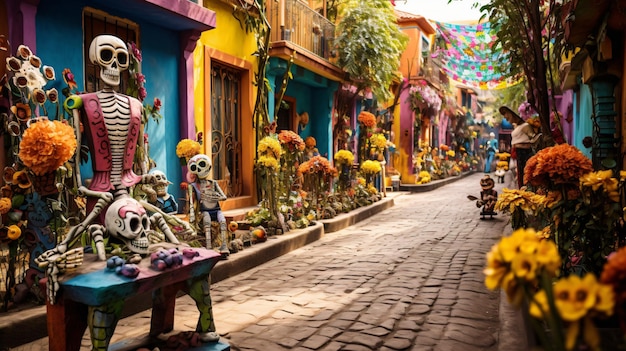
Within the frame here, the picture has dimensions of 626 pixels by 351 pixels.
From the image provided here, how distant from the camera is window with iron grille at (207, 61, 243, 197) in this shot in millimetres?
9711

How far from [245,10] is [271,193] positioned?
372cm

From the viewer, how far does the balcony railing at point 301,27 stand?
11172 mm

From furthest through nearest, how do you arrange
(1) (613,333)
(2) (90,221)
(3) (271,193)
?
(3) (271,193) → (2) (90,221) → (1) (613,333)

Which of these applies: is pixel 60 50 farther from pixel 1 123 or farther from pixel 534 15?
pixel 534 15

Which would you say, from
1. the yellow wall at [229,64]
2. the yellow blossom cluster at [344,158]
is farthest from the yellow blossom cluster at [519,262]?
the yellow blossom cluster at [344,158]

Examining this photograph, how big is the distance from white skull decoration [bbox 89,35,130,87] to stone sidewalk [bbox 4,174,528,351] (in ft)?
6.49

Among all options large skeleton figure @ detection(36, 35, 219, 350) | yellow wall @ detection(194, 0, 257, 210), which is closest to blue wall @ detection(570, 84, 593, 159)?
yellow wall @ detection(194, 0, 257, 210)

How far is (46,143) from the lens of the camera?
3.71 metres

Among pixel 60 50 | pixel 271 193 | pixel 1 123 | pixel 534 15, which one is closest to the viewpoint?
pixel 1 123

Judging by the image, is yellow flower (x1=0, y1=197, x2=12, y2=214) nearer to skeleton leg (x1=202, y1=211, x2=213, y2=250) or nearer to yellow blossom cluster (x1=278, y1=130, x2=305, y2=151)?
skeleton leg (x1=202, y1=211, x2=213, y2=250)

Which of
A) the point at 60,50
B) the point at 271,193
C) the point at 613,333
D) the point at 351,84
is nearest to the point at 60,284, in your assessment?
the point at 613,333

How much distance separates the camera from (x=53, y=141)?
12.2 feet

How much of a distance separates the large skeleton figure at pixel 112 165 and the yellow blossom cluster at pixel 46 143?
0.22m

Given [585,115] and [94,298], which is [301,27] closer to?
[585,115]
